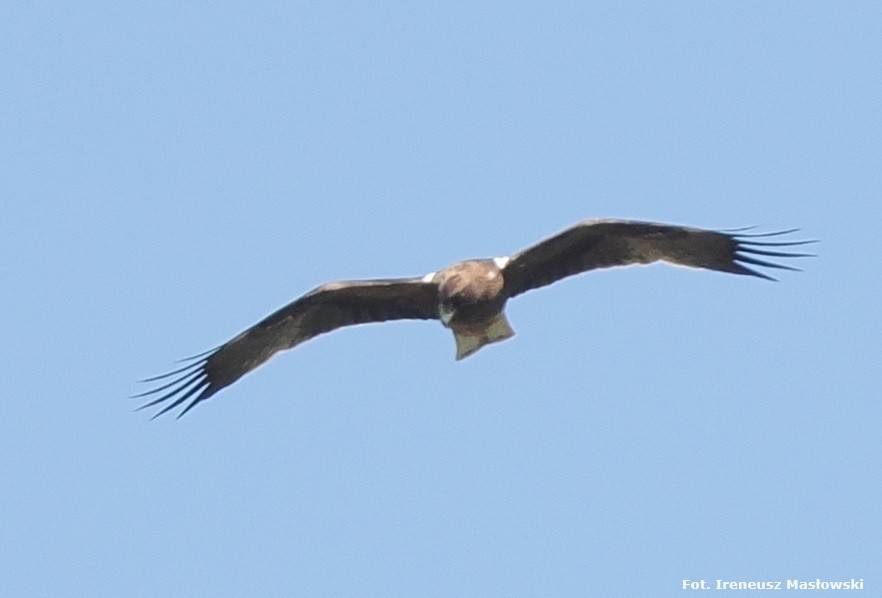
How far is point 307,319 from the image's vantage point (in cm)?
1584

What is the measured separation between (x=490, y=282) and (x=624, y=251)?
43.2 inches

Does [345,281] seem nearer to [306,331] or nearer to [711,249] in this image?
[306,331]

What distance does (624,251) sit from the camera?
49.7ft

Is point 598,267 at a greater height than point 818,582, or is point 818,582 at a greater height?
point 598,267

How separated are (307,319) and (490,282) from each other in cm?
174

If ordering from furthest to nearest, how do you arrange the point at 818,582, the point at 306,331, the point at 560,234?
the point at 306,331, the point at 560,234, the point at 818,582

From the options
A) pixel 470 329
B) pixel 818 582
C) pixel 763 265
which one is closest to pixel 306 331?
pixel 470 329

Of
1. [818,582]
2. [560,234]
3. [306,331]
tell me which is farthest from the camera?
[306,331]

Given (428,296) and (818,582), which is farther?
(428,296)

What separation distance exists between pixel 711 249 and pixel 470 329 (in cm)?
199

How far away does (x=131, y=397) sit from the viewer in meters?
16.0

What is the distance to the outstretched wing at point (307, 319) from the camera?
15.6m

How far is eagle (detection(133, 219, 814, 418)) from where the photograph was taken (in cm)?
1495

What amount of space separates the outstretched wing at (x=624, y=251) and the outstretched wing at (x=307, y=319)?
872 millimetres
